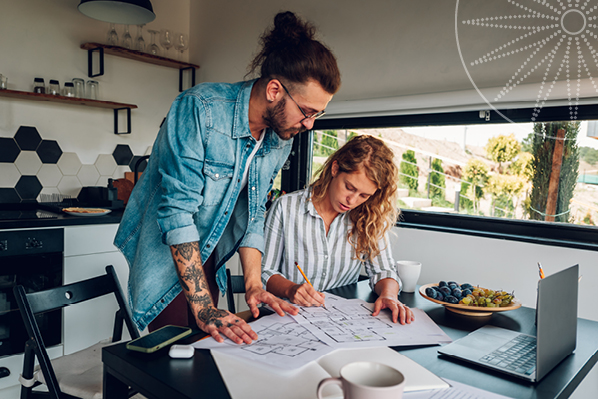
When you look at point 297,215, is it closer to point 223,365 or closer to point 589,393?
point 223,365

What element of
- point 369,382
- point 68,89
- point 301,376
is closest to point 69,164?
point 68,89

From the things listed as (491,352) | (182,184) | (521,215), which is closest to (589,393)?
(521,215)

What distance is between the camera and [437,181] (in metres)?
2.32

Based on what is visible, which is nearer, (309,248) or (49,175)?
(309,248)

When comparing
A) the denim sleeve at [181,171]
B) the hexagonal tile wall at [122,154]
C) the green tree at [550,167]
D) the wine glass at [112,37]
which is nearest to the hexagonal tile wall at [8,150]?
the hexagonal tile wall at [122,154]

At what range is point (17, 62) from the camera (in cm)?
280

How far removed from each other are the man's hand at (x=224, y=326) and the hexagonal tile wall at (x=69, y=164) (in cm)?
236

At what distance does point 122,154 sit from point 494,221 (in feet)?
8.41

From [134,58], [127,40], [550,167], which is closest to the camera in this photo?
[550,167]

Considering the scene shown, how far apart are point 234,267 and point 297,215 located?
1.32 meters

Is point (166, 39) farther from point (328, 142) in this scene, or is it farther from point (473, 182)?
point (473, 182)

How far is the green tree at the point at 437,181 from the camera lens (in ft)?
7.53

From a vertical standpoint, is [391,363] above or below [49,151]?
below

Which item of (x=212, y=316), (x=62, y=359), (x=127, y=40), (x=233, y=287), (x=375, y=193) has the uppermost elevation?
(x=127, y=40)
